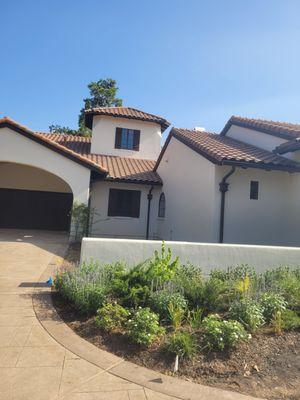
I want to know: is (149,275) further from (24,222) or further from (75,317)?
(24,222)

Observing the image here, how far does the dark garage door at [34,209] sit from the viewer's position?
60.2 ft

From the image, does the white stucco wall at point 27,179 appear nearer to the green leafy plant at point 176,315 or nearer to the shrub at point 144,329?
the green leafy plant at point 176,315

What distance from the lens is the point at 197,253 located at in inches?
300

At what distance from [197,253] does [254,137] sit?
9390 mm

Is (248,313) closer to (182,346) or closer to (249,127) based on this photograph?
(182,346)

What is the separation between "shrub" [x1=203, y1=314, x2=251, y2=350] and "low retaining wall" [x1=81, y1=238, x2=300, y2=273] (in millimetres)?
3072

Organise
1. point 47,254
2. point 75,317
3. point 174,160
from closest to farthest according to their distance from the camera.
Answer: point 75,317
point 47,254
point 174,160

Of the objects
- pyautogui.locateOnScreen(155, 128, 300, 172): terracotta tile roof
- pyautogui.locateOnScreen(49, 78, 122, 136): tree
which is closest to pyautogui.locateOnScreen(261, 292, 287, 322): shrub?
pyautogui.locateOnScreen(155, 128, 300, 172): terracotta tile roof

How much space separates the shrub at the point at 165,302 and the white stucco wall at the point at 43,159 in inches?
369

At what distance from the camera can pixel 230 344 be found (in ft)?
14.1

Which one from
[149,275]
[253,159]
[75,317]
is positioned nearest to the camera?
[75,317]

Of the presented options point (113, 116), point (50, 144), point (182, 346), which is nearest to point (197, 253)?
point (182, 346)

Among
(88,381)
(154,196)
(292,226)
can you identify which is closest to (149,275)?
(88,381)

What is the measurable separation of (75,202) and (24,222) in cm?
606
